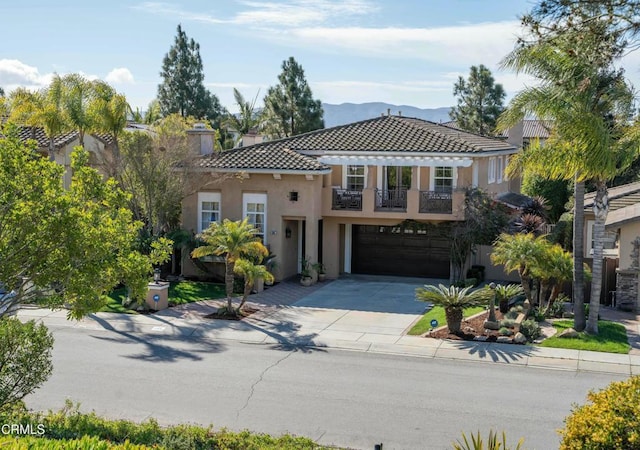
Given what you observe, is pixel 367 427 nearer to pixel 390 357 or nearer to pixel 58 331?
pixel 390 357

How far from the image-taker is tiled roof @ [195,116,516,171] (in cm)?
2981

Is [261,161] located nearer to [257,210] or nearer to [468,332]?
[257,210]

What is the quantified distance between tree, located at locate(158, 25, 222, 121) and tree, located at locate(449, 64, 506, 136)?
20.8 meters

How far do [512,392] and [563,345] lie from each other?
174 inches

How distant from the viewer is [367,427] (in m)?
13.7

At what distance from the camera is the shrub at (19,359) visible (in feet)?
37.3

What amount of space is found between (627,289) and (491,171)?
40.4 feet

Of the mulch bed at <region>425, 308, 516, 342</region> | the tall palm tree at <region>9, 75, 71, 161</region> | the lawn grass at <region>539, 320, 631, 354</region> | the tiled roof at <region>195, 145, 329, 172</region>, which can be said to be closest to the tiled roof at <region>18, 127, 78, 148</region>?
the tall palm tree at <region>9, 75, 71, 161</region>

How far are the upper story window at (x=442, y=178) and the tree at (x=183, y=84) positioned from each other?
1293 inches

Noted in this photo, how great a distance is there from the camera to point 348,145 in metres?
32.1

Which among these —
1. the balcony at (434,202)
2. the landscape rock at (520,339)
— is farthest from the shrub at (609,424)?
the balcony at (434,202)

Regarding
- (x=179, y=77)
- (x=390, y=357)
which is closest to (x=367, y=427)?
(x=390, y=357)

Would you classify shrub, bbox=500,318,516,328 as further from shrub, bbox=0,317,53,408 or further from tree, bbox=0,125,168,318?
shrub, bbox=0,317,53,408
